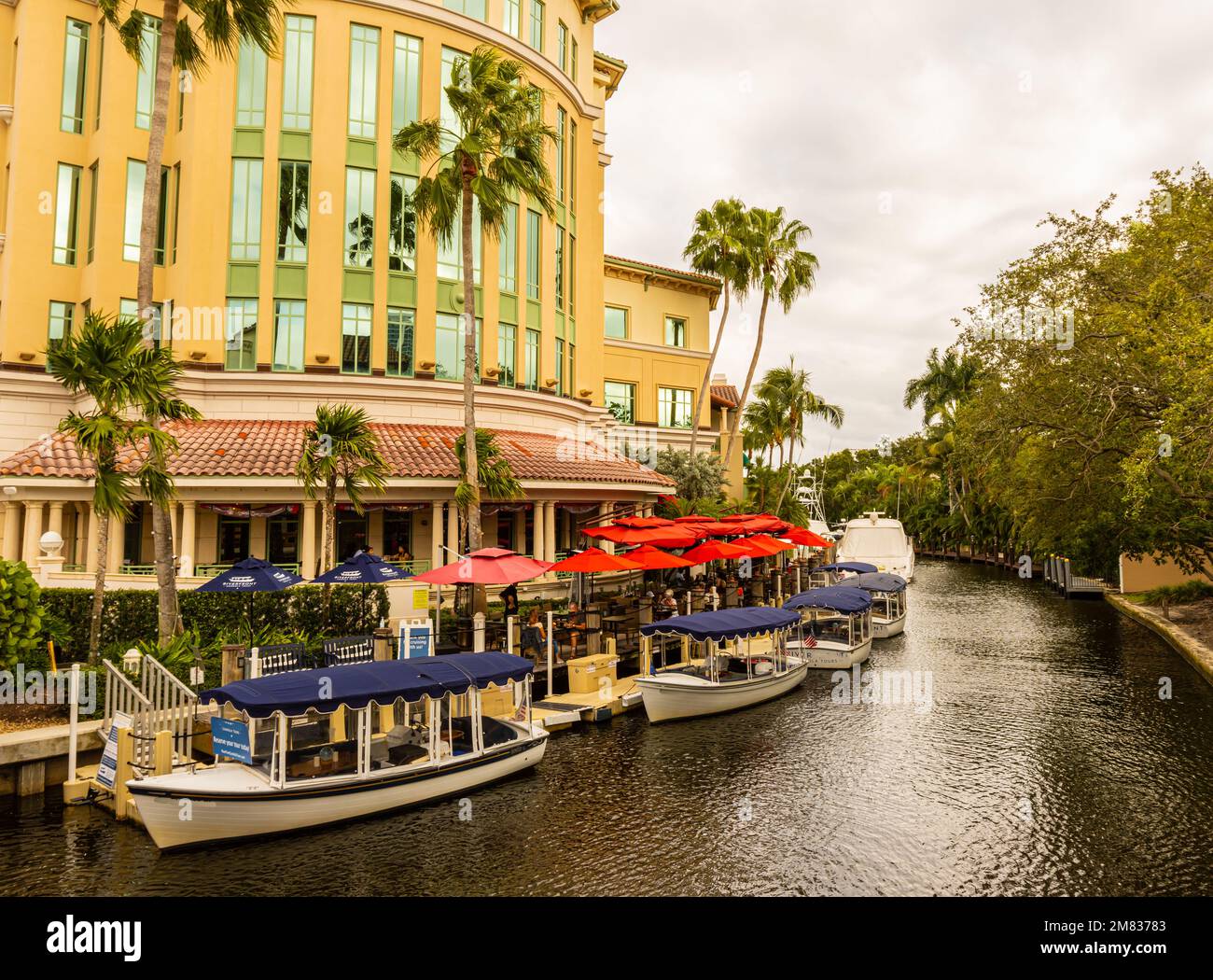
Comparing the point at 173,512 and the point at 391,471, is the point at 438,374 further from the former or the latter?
the point at 173,512

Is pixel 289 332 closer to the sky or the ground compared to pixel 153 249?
closer to the sky

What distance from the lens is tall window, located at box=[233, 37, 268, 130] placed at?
29766mm

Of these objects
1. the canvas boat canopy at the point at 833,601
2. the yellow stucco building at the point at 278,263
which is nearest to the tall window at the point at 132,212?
the yellow stucco building at the point at 278,263

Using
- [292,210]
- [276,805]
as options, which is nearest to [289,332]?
[292,210]

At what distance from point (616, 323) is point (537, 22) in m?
16.8

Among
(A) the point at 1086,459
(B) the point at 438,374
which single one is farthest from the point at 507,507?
(A) the point at 1086,459

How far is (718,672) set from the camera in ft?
67.7

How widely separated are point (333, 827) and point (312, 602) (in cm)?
988

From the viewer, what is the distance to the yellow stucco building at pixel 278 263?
2816 centimetres

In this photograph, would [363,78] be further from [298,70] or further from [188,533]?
[188,533]

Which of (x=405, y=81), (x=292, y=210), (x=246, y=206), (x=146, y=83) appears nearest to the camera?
(x=246, y=206)

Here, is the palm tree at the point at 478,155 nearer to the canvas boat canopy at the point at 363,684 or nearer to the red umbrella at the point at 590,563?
the red umbrella at the point at 590,563

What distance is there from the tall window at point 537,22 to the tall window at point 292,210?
43.9 feet

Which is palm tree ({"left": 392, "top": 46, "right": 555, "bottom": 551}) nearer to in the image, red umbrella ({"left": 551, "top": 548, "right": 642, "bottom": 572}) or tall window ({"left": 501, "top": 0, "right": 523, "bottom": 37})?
red umbrella ({"left": 551, "top": 548, "right": 642, "bottom": 572})
